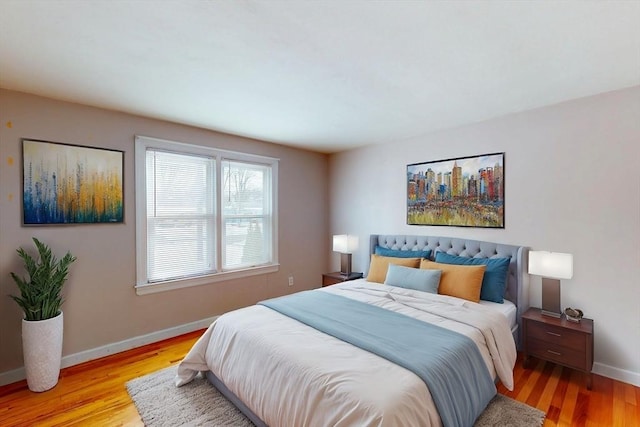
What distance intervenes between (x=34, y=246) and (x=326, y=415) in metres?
2.91

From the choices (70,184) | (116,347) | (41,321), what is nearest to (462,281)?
(116,347)

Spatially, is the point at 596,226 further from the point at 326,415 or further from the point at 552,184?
the point at 326,415

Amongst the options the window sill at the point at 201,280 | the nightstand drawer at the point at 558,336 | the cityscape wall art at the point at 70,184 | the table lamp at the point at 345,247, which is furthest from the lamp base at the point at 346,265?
the cityscape wall art at the point at 70,184

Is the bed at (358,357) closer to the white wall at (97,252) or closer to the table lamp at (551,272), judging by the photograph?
the table lamp at (551,272)

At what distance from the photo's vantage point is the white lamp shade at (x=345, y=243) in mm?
4293

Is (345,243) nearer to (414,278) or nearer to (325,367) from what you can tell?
(414,278)

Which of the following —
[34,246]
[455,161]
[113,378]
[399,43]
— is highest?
[399,43]

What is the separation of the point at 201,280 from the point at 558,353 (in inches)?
144

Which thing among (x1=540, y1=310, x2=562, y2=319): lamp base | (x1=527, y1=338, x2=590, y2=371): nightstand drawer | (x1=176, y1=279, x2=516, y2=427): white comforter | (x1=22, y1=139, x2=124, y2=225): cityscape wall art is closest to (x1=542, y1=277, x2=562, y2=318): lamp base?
(x1=540, y1=310, x2=562, y2=319): lamp base

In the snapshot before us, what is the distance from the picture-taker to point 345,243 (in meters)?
4.29

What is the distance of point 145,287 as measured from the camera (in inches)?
126

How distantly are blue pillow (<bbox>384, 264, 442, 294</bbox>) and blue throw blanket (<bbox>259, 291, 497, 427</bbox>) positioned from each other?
0.72 meters

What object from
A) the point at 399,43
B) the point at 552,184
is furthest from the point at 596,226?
the point at 399,43

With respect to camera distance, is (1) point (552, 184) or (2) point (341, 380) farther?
(1) point (552, 184)
